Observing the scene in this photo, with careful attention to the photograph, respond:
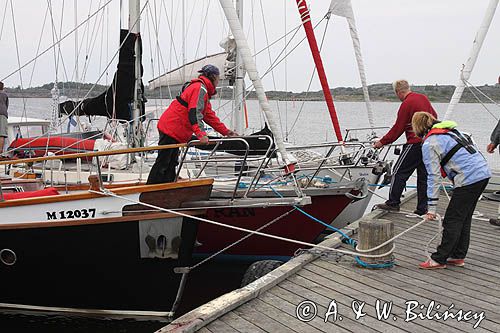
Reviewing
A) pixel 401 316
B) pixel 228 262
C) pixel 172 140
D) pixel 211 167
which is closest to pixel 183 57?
pixel 211 167

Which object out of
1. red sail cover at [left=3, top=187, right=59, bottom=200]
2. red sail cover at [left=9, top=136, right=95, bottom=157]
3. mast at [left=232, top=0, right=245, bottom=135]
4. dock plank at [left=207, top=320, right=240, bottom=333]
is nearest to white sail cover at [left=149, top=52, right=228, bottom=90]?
mast at [left=232, top=0, right=245, bottom=135]

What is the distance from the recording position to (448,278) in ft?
21.0

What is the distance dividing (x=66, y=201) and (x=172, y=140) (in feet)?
4.96

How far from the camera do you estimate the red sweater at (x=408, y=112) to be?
8.75 meters

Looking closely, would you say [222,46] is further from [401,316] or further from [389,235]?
[401,316]

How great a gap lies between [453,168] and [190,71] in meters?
10.5

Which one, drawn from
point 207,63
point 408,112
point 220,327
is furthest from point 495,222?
point 207,63

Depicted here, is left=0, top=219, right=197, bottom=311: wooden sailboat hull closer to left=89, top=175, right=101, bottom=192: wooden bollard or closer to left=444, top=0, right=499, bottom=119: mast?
left=89, top=175, right=101, bottom=192: wooden bollard

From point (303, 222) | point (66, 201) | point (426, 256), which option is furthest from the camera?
point (303, 222)

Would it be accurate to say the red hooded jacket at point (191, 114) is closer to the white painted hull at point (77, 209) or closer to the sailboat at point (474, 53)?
the white painted hull at point (77, 209)

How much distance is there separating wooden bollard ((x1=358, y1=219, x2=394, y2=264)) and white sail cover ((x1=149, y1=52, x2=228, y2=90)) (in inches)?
383

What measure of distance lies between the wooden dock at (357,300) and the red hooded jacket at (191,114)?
2.07 metres

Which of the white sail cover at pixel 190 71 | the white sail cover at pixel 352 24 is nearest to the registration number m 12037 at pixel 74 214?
the white sail cover at pixel 352 24

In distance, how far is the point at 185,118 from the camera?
7816 mm
